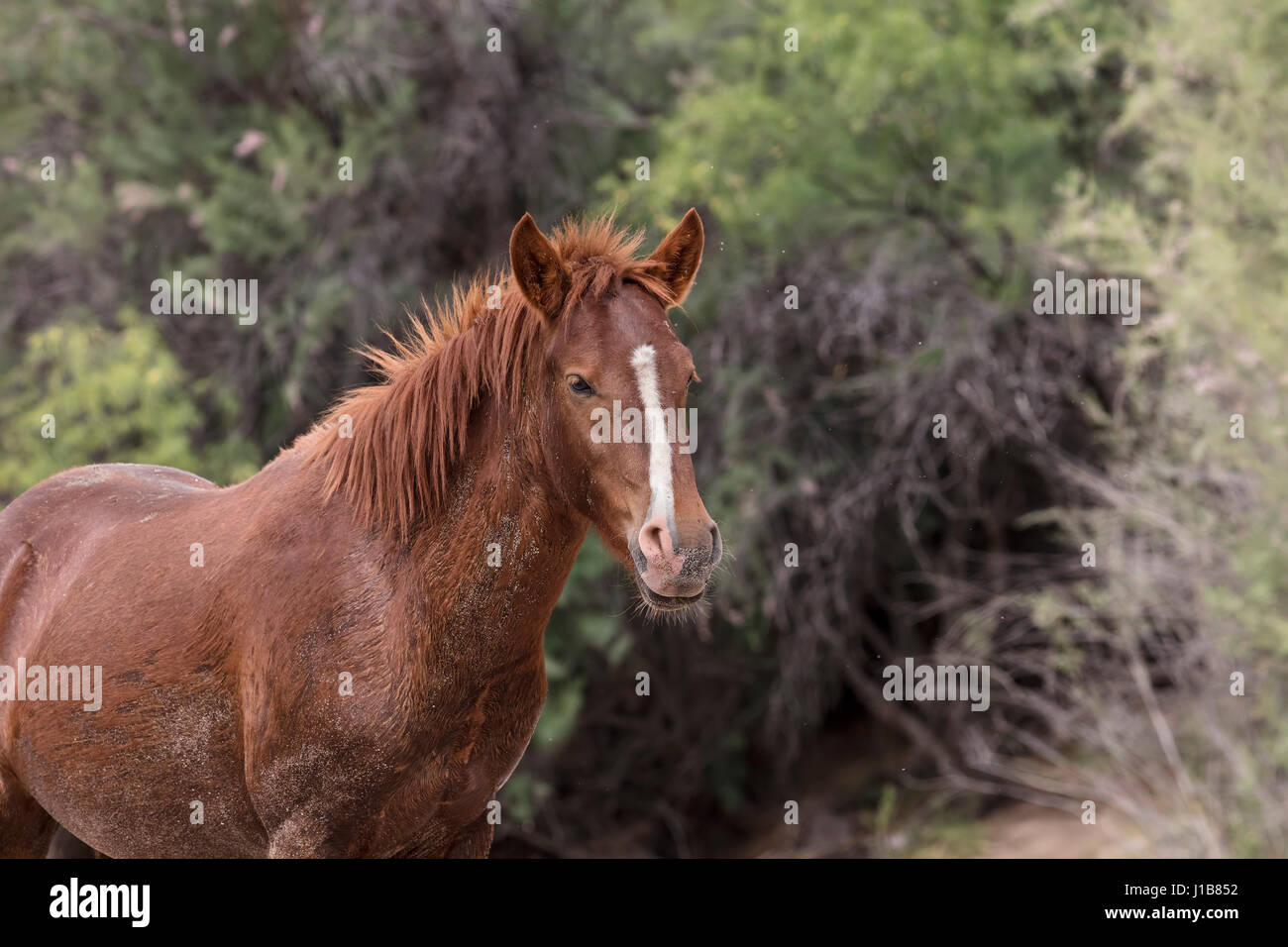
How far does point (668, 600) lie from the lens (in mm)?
2736

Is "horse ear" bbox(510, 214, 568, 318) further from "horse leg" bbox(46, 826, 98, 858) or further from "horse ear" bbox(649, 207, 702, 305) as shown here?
"horse leg" bbox(46, 826, 98, 858)

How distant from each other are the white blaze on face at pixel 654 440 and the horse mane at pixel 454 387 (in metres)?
0.22

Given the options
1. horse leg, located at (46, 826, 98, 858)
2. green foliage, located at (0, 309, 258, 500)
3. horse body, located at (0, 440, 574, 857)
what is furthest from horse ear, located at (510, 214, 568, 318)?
green foliage, located at (0, 309, 258, 500)

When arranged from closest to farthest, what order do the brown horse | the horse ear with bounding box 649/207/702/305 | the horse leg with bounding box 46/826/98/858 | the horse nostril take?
the horse nostril
the brown horse
the horse ear with bounding box 649/207/702/305
the horse leg with bounding box 46/826/98/858

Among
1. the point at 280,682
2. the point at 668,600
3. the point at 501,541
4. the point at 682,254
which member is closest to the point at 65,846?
the point at 280,682

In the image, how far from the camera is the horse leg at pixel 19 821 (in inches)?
143

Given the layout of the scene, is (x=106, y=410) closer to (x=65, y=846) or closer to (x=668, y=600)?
(x=65, y=846)

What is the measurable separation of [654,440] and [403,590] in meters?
0.70

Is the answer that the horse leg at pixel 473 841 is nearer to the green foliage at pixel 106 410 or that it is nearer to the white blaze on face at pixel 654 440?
the white blaze on face at pixel 654 440

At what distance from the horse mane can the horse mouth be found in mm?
571

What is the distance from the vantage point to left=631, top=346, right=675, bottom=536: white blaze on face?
2.75m

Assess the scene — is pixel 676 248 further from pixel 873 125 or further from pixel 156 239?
pixel 156 239

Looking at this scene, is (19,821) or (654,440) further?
(19,821)

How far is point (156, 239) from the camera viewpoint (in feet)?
37.3
